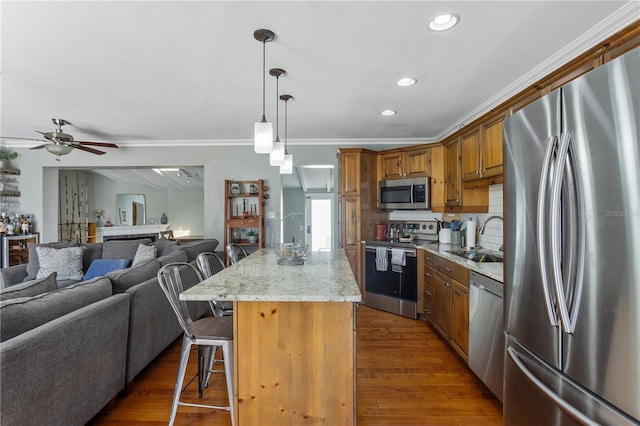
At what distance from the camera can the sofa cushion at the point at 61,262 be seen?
12.6 feet

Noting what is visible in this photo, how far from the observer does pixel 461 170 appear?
347 centimetres

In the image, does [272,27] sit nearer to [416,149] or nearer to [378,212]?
[416,149]

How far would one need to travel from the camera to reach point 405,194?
4344 mm

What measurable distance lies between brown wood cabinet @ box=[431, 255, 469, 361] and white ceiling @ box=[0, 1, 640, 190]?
170 cm

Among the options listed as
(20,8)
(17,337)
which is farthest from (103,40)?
(17,337)

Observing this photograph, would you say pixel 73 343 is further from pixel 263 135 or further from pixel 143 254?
pixel 143 254

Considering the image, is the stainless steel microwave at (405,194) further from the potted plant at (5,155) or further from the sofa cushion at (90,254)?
the potted plant at (5,155)

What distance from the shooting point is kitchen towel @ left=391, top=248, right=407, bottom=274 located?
12.8 ft

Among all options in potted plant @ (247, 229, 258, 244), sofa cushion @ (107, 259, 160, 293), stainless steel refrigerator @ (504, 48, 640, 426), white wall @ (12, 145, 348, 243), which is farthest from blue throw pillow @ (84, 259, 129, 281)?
stainless steel refrigerator @ (504, 48, 640, 426)

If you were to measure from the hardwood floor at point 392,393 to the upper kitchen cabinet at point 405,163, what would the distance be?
2186mm

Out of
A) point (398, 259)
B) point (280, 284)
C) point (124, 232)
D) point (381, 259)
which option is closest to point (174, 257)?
point (280, 284)

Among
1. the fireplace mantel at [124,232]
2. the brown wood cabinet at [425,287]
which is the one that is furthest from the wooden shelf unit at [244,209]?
the fireplace mantel at [124,232]

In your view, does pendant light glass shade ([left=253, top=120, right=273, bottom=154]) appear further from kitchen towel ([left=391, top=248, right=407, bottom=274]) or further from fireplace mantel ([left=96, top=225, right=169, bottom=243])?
fireplace mantel ([left=96, top=225, right=169, bottom=243])

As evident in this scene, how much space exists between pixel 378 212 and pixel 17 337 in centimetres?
411
